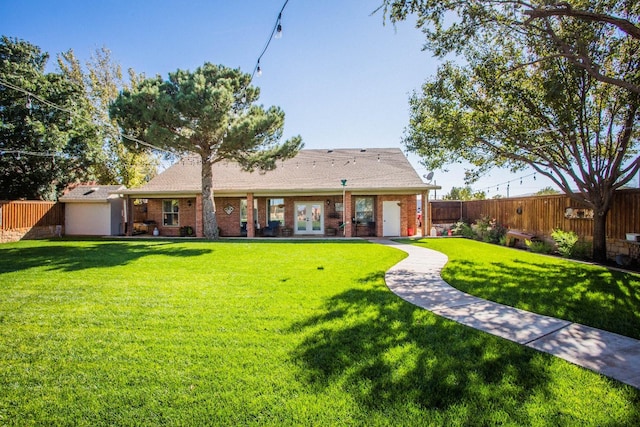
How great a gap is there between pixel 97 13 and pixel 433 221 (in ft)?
70.1

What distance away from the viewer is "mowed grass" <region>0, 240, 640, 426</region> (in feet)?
7.55

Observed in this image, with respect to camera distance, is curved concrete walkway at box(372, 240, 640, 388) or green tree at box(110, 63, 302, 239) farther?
green tree at box(110, 63, 302, 239)

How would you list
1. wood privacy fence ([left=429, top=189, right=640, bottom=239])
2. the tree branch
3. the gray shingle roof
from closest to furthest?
the tree branch, wood privacy fence ([left=429, top=189, right=640, bottom=239]), the gray shingle roof

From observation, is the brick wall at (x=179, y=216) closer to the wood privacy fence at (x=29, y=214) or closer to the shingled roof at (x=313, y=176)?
the shingled roof at (x=313, y=176)

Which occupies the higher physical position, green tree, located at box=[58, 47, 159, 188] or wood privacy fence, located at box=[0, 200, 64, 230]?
green tree, located at box=[58, 47, 159, 188]

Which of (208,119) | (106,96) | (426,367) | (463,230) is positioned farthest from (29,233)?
(463,230)

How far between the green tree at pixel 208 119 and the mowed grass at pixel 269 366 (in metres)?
8.41

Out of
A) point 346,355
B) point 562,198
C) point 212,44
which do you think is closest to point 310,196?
point 212,44

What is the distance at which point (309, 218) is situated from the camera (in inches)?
706

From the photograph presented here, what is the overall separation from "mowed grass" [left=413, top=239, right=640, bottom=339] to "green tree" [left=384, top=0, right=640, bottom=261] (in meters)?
2.80

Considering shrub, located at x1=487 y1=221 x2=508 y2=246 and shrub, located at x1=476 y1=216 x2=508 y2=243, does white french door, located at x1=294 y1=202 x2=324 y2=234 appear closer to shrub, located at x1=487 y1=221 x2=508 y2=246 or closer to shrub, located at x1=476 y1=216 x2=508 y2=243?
shrub, located at x1=476 y1=216 x2=508 y2=243

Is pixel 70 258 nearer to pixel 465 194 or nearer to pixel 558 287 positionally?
pixel 558 287

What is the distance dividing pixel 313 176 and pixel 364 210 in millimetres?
3720

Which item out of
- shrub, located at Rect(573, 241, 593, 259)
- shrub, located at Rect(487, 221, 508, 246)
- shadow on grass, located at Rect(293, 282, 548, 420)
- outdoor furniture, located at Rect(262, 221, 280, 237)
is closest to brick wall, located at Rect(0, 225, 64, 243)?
outdoor furniture, located at Rect(262, 221, 280, 237)
